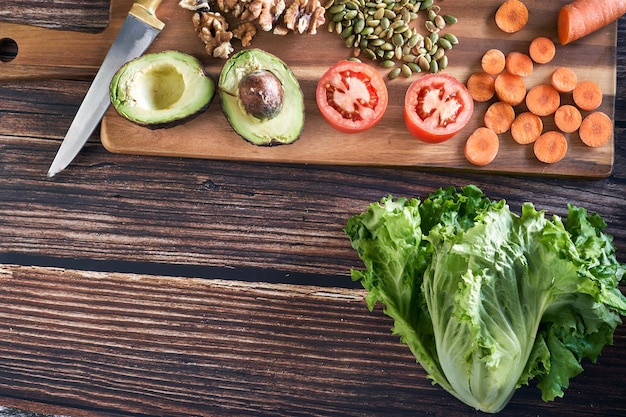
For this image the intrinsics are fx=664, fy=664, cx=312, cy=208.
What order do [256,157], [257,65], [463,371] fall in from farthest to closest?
[256,157] < [257,65] < [463,371]

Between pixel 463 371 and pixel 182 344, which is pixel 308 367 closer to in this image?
pixel 182 344

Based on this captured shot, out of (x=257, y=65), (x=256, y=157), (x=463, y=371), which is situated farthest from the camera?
(x=256, y=157)

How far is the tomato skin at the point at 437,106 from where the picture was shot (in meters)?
2.43

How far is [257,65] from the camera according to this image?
7.75 feet

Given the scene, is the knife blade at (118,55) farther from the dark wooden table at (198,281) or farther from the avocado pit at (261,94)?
the avocado pit at (261,94)

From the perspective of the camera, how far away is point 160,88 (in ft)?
8.17

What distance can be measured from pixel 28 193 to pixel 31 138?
0.23 meters

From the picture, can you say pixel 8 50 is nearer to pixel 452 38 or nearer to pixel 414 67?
pixel 414 67

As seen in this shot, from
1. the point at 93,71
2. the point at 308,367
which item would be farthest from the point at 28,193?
the point at 308,367

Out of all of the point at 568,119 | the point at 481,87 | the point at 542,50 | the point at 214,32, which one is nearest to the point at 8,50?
the point at 214,32

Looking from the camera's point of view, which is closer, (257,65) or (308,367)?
(257,65)

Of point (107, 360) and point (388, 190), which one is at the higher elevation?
point (388, 190)

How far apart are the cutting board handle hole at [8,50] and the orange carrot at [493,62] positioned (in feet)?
6.18

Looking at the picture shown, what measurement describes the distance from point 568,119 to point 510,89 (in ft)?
0.80
